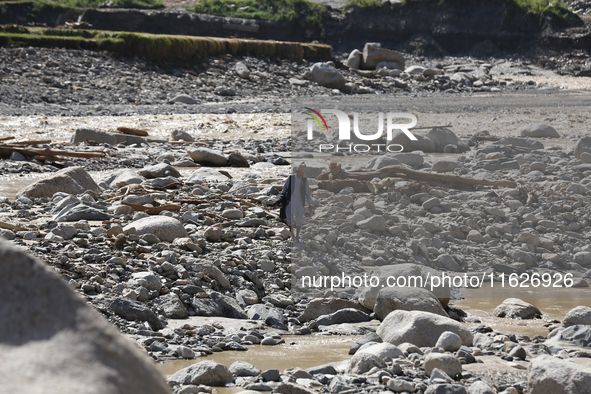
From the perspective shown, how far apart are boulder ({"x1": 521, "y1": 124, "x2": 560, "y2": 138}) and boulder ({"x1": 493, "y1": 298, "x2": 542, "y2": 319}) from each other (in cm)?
220

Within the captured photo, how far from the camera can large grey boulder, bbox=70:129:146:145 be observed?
11531mm

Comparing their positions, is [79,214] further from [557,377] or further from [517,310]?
[557,377]

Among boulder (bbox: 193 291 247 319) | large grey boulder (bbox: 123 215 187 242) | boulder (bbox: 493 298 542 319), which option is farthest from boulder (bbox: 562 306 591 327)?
large grey boulder (bbox: 123 215 187 242)

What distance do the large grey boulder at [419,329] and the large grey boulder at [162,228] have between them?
242 centimetres

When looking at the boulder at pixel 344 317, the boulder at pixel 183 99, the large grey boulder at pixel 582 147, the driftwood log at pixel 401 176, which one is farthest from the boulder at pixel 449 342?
the boulder at pixel 183 99

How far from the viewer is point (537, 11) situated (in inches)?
1564

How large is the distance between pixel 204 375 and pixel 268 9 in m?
40.5

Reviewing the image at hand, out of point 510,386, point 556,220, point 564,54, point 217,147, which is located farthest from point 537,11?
point 510,386

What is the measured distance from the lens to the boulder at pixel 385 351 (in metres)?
3.20

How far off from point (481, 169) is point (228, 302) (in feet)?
8.44

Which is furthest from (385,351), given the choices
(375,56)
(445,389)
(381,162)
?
(375,56)

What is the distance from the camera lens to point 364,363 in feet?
10.1

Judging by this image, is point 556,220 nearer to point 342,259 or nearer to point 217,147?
point 342,259

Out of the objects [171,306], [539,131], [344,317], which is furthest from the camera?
[539,131]
